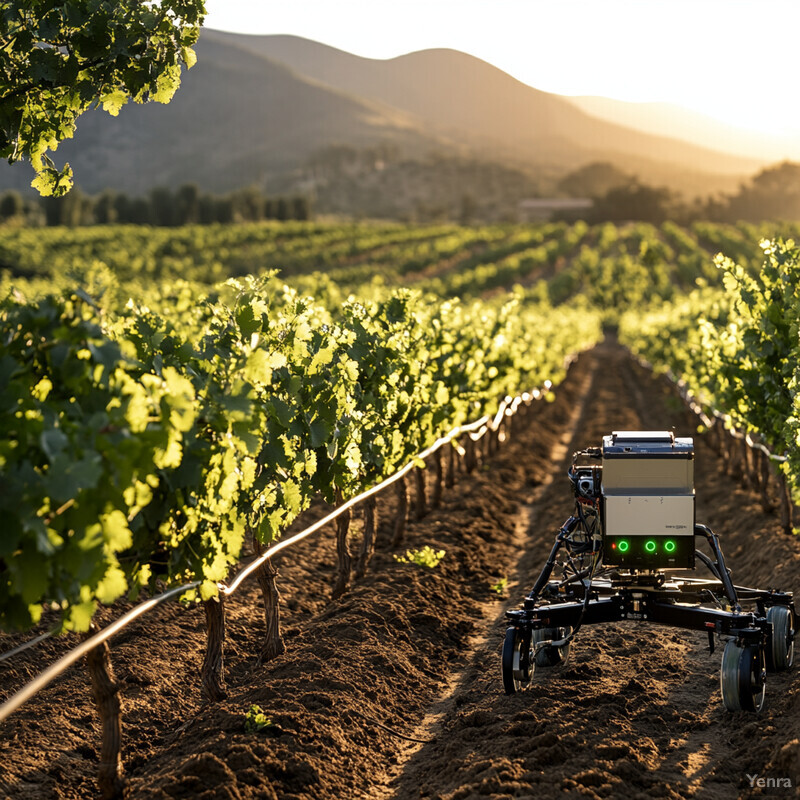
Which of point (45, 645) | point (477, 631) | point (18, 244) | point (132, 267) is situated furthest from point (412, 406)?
point (18, 244)

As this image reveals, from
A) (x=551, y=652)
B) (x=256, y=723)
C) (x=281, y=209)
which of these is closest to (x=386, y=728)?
(x=256, y=723)

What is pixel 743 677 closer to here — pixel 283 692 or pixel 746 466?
pixel 283 692

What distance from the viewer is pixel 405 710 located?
8.20 m

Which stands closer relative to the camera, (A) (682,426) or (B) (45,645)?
(B) (45,645)

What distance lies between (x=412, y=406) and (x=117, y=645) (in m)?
5.06

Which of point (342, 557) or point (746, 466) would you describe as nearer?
point (342, 557)

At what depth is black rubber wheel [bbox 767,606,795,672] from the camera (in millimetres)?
8070

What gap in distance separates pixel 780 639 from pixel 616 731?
196cm

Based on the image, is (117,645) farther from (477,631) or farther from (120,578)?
(120,578)

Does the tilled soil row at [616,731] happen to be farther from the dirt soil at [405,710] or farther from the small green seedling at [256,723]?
the small green seedling at [256,723]

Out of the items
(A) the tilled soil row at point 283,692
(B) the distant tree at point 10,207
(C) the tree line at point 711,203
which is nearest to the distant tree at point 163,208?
(B) the distant tree at point 10,207

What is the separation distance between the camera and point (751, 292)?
12484 millimetres

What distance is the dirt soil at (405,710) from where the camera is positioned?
6.39 metres

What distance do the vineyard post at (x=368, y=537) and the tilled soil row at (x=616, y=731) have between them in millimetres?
2290
